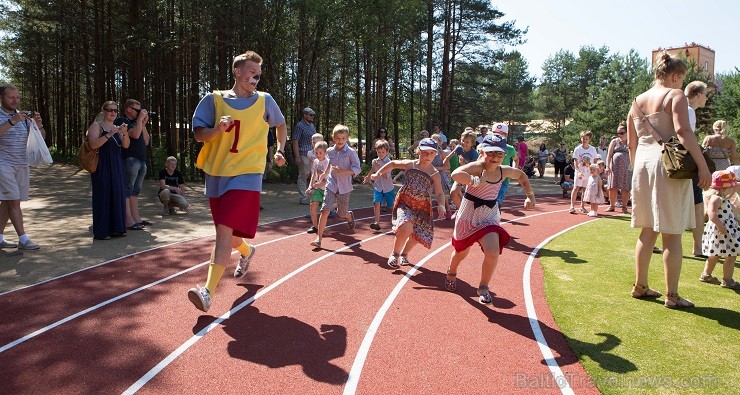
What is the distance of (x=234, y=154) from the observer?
185 inches

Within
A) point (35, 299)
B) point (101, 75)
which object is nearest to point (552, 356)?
point (35, 299)

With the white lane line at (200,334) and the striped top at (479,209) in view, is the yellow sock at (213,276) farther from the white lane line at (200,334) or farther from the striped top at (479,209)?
the striped top at (479,209)

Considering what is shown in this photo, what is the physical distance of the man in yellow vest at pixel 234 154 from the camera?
4.62 metres

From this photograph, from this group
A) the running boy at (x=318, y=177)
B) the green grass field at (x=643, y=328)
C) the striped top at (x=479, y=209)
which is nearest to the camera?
the green grass field at (x=643, y=328)

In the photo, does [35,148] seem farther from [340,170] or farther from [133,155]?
[340,170]

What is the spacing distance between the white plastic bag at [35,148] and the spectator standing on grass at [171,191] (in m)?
3.45

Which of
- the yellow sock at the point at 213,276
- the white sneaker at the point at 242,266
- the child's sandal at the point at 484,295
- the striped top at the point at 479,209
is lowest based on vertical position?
the child's sandal at the point at 484,295

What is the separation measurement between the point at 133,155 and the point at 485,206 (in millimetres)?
6373

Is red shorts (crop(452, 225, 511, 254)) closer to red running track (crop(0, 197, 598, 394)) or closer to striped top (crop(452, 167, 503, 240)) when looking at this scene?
striped top (crop(452, 167, 503, 240))

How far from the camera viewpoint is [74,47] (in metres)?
25.8

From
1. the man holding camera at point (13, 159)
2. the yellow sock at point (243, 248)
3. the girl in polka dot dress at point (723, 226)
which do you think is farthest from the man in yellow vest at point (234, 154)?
the girl in polka dot dress at point (723, 226)

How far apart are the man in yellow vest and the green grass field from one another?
3.17 meters

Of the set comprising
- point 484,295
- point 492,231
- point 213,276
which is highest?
point 492,231

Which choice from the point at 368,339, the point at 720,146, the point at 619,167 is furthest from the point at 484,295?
the point at 619,167
